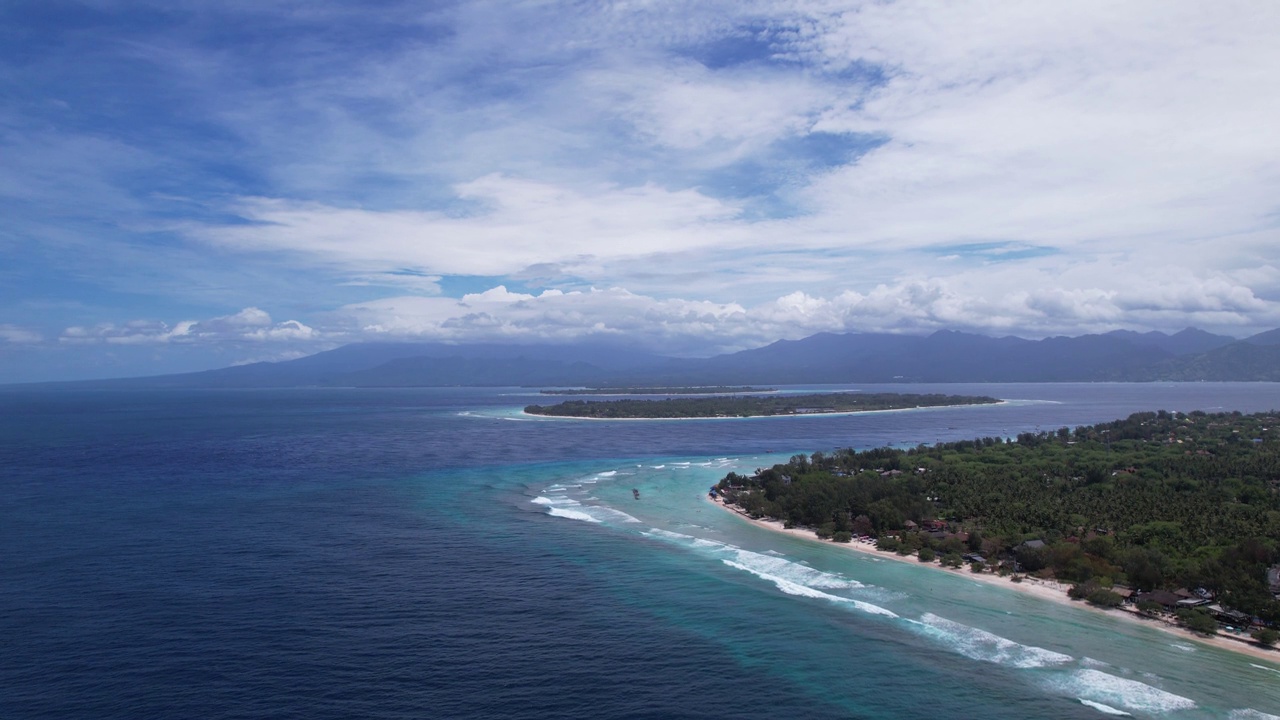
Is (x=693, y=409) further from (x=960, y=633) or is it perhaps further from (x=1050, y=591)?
(x=960, y=633)

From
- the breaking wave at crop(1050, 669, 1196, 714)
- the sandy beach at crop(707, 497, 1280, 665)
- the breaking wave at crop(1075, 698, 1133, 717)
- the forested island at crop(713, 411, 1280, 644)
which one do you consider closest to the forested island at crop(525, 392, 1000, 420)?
the forested island at crop(713, 411, 1280, 644)

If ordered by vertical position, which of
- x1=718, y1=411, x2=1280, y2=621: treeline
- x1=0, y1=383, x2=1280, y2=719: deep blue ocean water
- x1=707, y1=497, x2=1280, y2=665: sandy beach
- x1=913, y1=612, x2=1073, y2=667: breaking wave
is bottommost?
x1=707, y1=497, x2=1280, y2=665: sandy beach

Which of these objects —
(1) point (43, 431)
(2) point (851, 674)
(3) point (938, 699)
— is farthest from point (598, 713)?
(1) point (43, 431)

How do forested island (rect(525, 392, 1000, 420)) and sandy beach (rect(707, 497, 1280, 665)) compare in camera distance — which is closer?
sandy beach (rect(707, 497, 1280, 665))

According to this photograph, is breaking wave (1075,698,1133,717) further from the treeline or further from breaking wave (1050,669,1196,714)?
the treeline

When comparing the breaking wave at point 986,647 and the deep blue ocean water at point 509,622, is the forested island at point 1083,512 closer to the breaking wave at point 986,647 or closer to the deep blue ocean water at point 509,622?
the deep blue ocean water at point 509,622

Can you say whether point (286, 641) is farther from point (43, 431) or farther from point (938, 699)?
point (43, 431)

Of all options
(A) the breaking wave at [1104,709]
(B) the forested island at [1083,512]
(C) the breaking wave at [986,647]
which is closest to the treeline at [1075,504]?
(B) the forested island at [1083,512]
